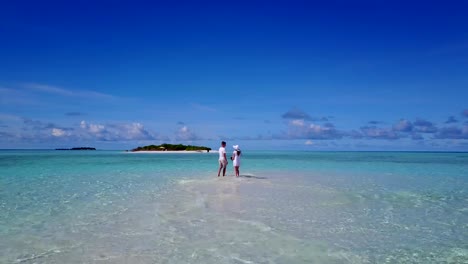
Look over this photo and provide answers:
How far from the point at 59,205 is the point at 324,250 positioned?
9.88m

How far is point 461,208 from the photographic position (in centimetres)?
1253

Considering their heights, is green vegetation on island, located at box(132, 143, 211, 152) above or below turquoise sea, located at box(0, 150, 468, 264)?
above

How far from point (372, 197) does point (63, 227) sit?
38.9 ft

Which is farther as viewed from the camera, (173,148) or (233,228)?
(173,148)

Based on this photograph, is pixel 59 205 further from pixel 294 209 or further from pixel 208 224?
pixel 294 209

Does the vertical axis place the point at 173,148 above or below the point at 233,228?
above

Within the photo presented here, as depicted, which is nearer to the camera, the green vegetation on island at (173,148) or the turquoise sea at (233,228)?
the turquoise sea at (233,228)

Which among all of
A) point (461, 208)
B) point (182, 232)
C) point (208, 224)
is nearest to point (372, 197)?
point (461, 208)

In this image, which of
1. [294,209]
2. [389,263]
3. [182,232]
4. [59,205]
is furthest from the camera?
[59,205]

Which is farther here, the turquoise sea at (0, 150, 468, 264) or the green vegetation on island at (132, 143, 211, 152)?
the green vegetation on island at (132, 143, 211, 152)

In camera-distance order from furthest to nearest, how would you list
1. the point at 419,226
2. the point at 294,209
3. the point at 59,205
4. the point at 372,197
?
the point at 372,197
the point at 59,205
the point at 294,209
the point at 419,226

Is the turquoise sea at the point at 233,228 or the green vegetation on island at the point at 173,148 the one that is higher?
the green vegetation on island at the point at 173,148

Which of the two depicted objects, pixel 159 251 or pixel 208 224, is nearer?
pixel 159 251

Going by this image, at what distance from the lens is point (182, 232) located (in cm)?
888
